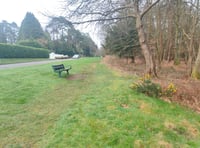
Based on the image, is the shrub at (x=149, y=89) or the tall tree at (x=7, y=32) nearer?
the shrub at (x=149, y=89)

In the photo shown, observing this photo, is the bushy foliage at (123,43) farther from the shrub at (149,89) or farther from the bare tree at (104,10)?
the shrub at (149,89)

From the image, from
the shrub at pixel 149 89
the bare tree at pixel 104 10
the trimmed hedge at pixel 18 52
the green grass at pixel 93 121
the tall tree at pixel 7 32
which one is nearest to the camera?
the green grass at pixel 93 121

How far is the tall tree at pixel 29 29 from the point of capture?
58250 millimetres

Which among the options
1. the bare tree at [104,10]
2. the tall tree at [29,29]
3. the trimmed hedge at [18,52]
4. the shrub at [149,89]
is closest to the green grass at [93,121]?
the shrub at [149,89]

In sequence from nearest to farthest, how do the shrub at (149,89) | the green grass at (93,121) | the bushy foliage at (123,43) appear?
the green grass at (93,121) → the shrub at (149,89) → the bushy foliage at (123,43)

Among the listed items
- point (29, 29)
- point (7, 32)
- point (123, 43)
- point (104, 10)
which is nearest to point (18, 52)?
point (123, 43)

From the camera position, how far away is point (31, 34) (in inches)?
2285

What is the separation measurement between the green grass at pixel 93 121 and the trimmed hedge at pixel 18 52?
24712mm

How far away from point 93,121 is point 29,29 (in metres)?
60.0

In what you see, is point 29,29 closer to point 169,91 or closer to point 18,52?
point 18,52

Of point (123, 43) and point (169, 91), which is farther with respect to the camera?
point (123, 43)

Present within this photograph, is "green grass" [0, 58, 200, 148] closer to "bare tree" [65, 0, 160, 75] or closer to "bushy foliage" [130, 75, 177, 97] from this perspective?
"bushy foliage" [130, 75, 177, 97]

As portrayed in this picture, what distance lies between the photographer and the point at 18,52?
3291 centimetres

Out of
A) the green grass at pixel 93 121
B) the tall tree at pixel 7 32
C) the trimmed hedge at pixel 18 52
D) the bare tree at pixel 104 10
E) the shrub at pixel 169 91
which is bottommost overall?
the green grass at pixel 93 121
